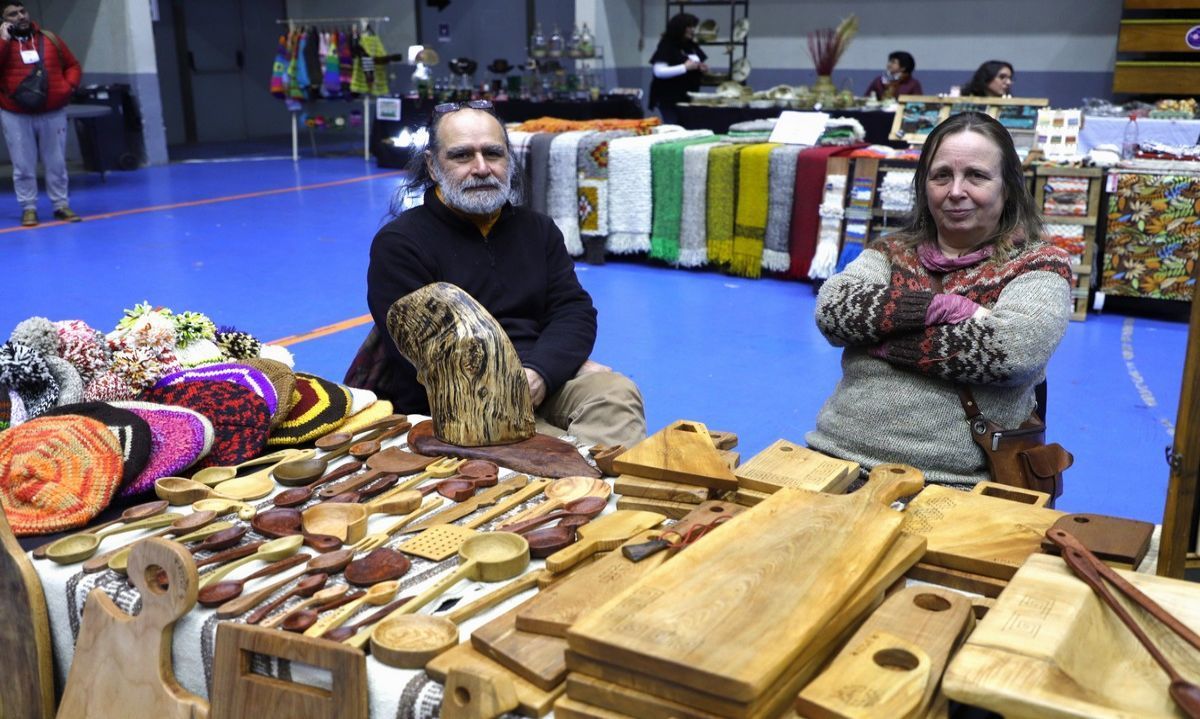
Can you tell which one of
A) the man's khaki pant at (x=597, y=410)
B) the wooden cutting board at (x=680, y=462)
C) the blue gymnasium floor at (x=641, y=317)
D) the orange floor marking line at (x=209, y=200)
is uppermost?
the wooden cutting board at (x=680, y=462)

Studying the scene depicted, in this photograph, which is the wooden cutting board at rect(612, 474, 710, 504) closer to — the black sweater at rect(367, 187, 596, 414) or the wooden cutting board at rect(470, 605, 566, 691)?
the wooden cutting board at rect(470, 605, 566, 691)

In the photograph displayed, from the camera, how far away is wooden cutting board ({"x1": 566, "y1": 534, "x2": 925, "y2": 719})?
1052 mm

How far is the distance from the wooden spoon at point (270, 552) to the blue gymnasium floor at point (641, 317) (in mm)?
2298

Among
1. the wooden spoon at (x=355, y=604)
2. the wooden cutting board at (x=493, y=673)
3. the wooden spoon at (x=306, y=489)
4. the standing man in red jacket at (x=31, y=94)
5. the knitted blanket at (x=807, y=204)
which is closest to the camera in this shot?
the wooden cutting board at (x=493, y=673)

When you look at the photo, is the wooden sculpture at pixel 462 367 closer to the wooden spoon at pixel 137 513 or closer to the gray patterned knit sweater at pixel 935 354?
the wooden spoon at pixel 137 513

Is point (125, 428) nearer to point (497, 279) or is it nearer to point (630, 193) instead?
point (497, 279)

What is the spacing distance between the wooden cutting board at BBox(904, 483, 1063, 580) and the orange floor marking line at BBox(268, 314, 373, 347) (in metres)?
3.99

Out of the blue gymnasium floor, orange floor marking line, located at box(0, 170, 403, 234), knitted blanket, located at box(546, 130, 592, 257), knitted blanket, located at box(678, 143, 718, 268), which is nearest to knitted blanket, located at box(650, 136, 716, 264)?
knitted blanket, located at box(678, 143, 718, 268)

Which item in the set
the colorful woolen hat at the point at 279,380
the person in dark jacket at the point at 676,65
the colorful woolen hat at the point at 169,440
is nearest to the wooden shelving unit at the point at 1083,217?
the colorful woolen hat at the point at 279,380

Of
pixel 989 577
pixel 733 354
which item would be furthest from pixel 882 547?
pixel 733 354

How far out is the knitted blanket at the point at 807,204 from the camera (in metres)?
6.29

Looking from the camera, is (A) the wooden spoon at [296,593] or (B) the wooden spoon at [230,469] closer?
(A) the wooden spoon at [296,593]

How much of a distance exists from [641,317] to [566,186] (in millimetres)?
1666

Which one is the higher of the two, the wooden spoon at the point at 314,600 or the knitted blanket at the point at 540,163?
the knitted blanket at the point at 540,163
